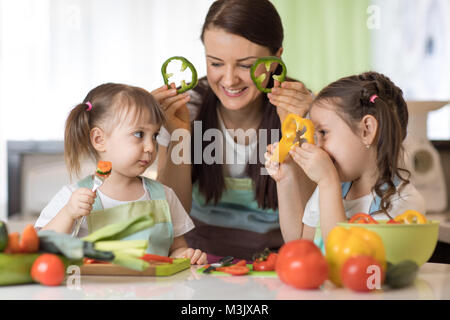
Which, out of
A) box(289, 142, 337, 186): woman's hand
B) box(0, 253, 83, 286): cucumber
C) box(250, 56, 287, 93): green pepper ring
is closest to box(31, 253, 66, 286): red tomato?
box(0, 253, 83, 286): cucumber

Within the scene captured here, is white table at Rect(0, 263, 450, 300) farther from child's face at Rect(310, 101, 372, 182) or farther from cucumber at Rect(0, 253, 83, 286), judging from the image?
child's face at Rect(310, 101, 372, 182)

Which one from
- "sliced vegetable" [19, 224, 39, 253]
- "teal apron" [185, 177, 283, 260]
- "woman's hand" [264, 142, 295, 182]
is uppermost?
"woman's hand" [264, 142, 295, 182]

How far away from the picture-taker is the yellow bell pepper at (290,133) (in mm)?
1241

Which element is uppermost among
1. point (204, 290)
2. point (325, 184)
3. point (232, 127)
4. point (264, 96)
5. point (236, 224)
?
point (264, 96)

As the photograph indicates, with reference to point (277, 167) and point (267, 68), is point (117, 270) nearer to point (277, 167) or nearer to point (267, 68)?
point (277, 167)

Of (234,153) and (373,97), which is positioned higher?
(373,97)

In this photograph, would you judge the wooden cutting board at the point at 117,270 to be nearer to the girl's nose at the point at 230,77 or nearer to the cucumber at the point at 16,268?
the cucumber at the point at 16,268

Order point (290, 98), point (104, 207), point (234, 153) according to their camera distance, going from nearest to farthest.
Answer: point (104, 207), point (290, 98), point (234, 153)

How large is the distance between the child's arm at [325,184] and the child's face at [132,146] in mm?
368

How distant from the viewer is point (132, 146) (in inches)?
51.4

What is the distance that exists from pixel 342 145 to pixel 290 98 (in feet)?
1.00

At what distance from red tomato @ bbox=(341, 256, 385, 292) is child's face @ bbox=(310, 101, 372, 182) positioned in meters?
0.51

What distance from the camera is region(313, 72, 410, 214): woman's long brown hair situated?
49.4 inches

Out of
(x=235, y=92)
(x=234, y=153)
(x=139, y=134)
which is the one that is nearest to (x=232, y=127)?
(x=234, y=153)
